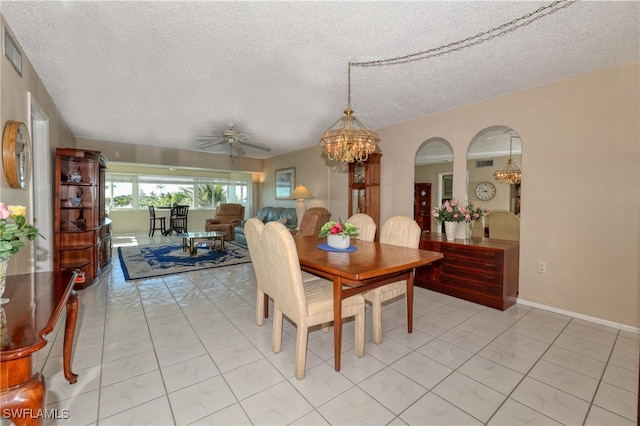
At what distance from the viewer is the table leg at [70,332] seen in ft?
5.64

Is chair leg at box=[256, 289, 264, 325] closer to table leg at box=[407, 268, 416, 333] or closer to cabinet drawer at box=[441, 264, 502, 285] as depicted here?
table leg at box=[407, 268, 416, 333]

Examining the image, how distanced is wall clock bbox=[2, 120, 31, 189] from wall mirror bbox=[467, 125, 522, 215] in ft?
17.7

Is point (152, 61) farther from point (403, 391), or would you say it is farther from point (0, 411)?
point (403, 391)

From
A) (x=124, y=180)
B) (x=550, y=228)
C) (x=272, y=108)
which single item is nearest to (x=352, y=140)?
(x=272, y=108)

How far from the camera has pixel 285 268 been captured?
187 centimetres

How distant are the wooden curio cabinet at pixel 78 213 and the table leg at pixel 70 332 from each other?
2.25 meters

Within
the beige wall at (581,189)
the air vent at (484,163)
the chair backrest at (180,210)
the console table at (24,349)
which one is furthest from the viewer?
the chair backrest at (180,210)

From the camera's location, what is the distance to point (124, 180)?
8.89 meters

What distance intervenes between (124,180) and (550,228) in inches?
410

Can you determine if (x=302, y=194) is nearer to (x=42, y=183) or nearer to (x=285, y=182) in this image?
(x=285, y=182)

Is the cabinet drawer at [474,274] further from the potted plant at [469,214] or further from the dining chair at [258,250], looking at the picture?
the dining chair at [258,250]

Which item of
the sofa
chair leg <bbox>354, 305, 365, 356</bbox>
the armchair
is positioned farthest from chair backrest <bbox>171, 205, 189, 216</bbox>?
chair leg <bbox>354, 305, 365, 356</bbox>

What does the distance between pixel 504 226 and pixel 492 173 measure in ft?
7.11

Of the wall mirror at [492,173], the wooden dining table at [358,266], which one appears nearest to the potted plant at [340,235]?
the wooden dining table at [358,266]
